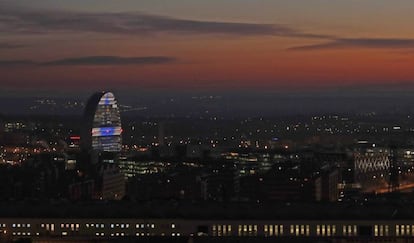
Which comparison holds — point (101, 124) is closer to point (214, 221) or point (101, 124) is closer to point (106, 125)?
point (106, 125)

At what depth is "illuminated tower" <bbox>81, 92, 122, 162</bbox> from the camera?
279 ft

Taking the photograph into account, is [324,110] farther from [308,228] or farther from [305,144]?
[308,228]

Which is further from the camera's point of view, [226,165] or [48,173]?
[226,165]

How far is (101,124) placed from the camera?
86.7m

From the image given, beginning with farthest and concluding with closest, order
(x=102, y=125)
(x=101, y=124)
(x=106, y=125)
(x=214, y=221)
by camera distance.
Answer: (x=106, y=125)
(x=101, y=124)
(x=102, y=125)
(x=214, y=221)

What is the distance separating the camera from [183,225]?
31.6 metres

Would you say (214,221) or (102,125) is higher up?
(102,125)

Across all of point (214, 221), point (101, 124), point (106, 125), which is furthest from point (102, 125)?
point (214, 221)

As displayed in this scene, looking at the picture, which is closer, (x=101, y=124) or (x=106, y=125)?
(x=101, y=124)

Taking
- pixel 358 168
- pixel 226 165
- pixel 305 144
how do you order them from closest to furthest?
pixel 226 165, pixel 358 168, pixel 305 144

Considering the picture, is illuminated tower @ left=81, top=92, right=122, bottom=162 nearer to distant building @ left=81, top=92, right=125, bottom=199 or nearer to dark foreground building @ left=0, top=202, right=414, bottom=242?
distant building @ left=81, top=92, right=125, bottom=199

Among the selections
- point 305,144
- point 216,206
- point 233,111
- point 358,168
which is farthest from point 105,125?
point 233,111

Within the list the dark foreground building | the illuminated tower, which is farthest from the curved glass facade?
the dark foreground building

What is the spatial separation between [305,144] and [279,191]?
46.6 meters
